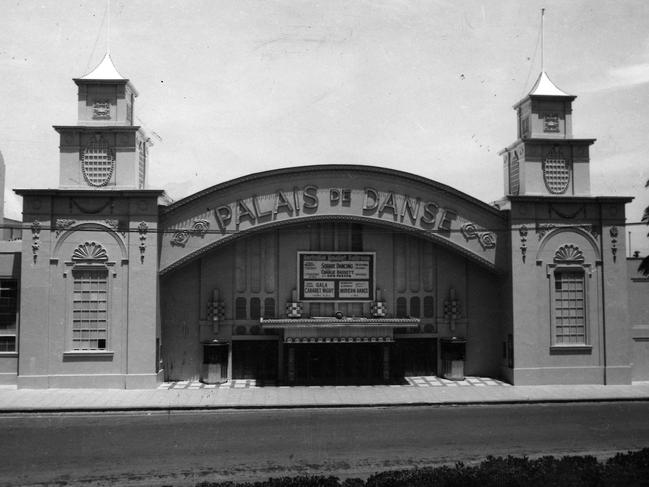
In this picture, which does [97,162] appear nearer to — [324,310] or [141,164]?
[141,164]

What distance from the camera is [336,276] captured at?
2658 centimetres

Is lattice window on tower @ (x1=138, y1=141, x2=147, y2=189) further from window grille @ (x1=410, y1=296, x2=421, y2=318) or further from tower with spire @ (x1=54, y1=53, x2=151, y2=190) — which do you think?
window grille @ (x1=410, y1=296, x2=421, y2=318)

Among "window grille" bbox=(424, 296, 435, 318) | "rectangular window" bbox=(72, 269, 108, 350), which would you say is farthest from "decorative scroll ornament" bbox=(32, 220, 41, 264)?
"window grille" bbox=(424, 296, 435, 318)

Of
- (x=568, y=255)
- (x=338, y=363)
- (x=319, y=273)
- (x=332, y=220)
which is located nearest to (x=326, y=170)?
(x=332, y=220)

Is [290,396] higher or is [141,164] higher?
[141,164]

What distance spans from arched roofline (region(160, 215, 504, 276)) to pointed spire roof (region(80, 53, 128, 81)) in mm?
6975

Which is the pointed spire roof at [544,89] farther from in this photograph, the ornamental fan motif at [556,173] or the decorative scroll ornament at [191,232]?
the decorative scroll ornament at [191,232]

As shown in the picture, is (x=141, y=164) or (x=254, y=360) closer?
(x=141, y=164)

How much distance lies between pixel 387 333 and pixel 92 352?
10705 mm

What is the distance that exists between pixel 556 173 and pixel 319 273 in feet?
33.5

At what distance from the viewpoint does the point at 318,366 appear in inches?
1019

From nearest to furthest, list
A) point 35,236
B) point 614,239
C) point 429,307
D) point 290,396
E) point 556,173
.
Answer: point 290,396, point 35,236, point 614,239, point 556,173, point 429,307

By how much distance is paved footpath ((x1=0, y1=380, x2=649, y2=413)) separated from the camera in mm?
21297

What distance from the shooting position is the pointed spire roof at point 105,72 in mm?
25203
